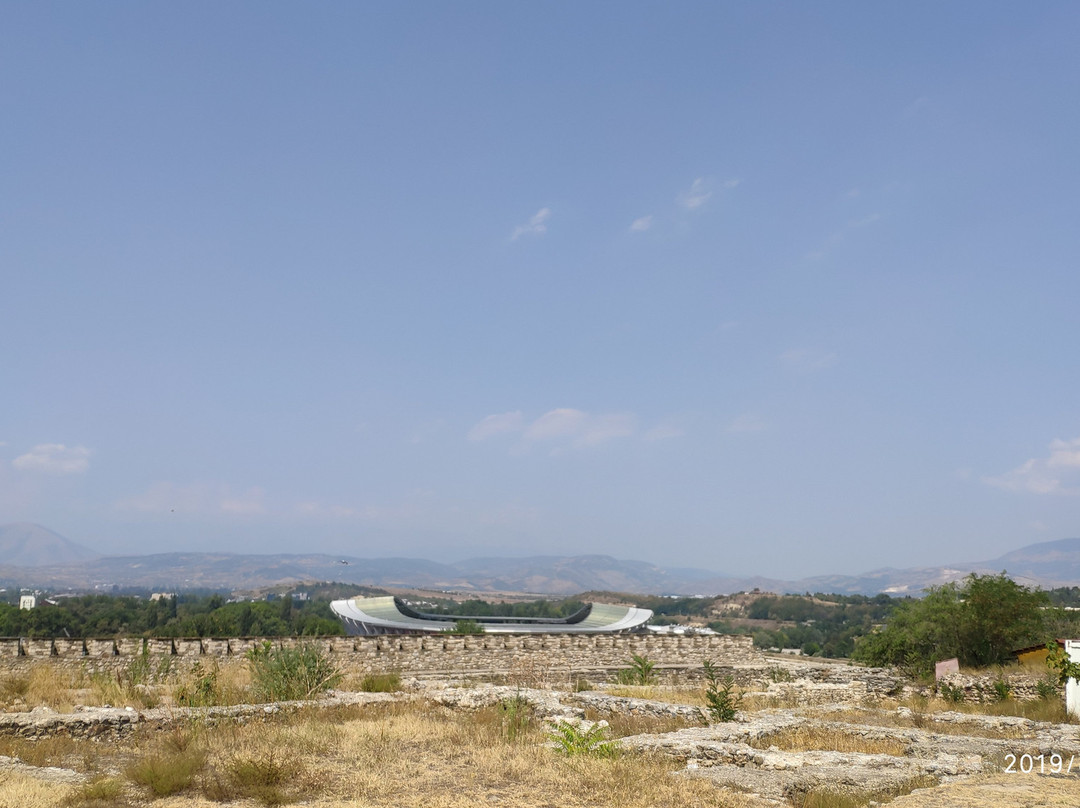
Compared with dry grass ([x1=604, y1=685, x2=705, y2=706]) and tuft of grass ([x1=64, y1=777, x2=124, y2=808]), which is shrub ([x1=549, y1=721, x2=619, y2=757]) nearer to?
tuft of grass ([x1=64, y1=777, x2=124, y2=808])

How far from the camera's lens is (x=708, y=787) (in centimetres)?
824

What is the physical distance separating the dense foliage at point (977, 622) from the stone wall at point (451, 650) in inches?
263

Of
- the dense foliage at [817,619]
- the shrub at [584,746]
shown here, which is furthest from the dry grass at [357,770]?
the dense foliage at [817,619]

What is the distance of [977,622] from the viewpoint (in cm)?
2664

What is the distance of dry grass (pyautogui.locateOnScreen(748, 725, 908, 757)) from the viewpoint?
1136 centimetres

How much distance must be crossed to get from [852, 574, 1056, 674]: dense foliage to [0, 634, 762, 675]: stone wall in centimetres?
667

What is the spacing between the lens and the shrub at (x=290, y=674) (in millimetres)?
15438

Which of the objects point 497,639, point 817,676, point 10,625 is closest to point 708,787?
point 817,676

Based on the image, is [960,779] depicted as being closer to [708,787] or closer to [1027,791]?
[1027,791]

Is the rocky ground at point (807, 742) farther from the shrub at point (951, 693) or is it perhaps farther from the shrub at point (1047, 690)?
the shrub at point (1047, 690)

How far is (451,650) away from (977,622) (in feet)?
64.7

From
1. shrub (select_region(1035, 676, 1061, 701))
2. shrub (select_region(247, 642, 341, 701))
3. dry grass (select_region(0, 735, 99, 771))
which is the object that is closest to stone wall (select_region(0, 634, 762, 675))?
shrub (select_region(247, 642, 341, 701))

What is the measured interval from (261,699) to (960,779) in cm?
1288

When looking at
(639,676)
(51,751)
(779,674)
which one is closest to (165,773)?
(51,751)
